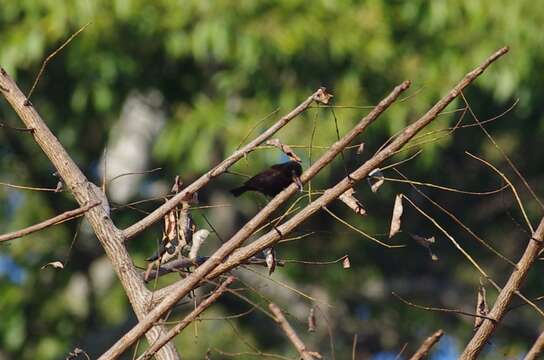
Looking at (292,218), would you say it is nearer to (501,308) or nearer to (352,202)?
(352,202)

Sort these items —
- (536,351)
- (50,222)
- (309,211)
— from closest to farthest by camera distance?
1. (536,351)
2. (50,222)
3. (309,211)

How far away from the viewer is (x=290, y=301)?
9250mm

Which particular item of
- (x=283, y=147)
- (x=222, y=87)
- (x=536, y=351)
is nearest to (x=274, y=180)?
(x=283, y=147)

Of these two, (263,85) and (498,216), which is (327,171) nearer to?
(263,85)

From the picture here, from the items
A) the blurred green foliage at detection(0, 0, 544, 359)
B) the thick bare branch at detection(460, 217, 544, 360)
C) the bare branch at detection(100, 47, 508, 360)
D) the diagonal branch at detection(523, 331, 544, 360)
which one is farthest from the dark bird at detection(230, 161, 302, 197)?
the blurred green foliage at detection(0, 0, 544, 359)

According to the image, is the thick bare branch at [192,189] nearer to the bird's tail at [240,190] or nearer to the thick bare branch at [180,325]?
the thick bare branch at [180,325]

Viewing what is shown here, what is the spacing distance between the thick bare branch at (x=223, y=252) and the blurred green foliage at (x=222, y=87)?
3.61m

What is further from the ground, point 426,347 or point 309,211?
point 309,211

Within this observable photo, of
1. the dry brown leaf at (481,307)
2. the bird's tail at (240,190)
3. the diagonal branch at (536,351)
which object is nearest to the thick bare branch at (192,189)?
Answer: the dry brown leaf at (481,307)

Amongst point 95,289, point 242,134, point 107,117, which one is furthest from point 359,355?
point 242,134

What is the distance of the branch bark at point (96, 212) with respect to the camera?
245cm

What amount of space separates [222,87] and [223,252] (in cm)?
532

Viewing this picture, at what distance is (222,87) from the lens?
7.58m

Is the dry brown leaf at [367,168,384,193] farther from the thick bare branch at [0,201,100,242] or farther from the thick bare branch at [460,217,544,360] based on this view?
the thick bare branch at [0,201,100,242]
